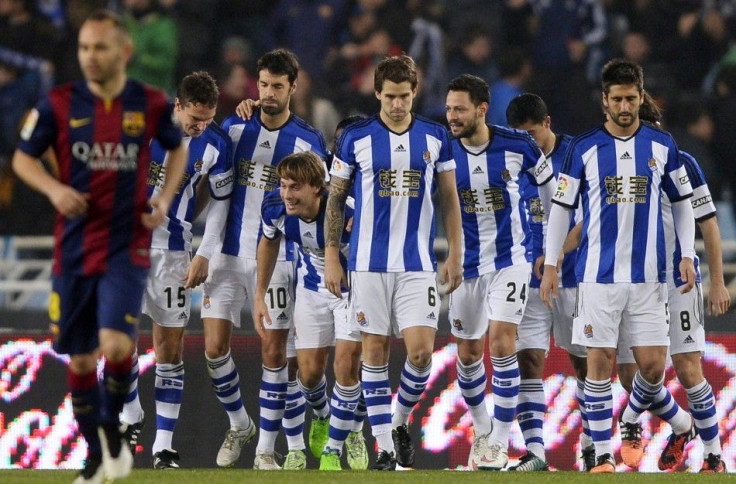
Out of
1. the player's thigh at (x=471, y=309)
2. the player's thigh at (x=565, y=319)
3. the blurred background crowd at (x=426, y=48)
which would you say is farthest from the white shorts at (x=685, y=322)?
the blurred background crowd at (x=426, y=48)

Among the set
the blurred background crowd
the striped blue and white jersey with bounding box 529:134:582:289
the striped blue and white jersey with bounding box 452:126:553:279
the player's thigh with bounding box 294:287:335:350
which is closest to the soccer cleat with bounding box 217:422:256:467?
the player's thigh with bounding box 294:287:335:350

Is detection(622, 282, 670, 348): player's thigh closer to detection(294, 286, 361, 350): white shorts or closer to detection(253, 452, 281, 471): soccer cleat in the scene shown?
detection(294, 286, 361, 350): white shorts

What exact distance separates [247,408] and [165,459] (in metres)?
1.41

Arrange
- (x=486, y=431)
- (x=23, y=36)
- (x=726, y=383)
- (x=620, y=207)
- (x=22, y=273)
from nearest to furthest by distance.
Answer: (x=620, y=207) < (x=486, y=431) < (x=726, y=383) < (x=22, y=273) < (x=23, y=36)

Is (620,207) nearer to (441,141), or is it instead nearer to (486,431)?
(441,141)

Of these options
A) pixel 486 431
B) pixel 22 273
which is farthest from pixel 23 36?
pixel 486 431

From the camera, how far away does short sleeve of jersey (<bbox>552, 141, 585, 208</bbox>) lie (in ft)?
25.9

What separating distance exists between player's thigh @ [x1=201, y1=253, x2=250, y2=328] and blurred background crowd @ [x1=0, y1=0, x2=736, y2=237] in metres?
4.50

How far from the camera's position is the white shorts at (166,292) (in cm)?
843

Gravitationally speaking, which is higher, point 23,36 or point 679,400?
point 23,36

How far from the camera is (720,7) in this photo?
14.5 meters

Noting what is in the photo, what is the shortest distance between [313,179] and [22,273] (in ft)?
16.1

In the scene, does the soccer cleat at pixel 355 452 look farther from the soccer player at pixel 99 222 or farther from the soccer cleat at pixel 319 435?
the soccer player at pixel 99 222

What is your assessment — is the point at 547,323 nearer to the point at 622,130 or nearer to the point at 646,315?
the point at 646,315
